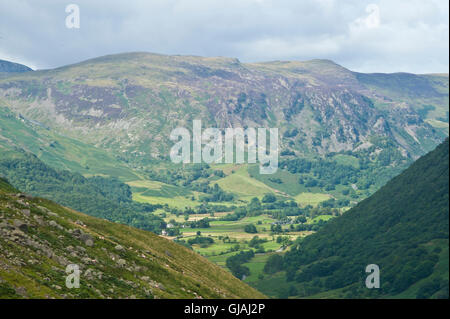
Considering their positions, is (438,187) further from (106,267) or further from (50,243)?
(50,243)

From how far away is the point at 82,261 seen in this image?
11775 cm

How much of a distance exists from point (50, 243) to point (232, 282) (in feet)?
243

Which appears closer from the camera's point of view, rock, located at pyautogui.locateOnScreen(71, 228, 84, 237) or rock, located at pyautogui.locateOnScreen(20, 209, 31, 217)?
rock, located at pyautogui.locateOnScreen(20, 209, 31, 217)

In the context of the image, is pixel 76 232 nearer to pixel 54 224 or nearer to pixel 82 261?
pixel 54 224

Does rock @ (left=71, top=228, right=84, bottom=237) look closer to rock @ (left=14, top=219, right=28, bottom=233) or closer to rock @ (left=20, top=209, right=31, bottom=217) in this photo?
rock @ (left=20, top=209, right=31, bottom=217)

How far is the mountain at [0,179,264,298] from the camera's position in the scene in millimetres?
99062

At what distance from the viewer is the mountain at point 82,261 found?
99.1 m

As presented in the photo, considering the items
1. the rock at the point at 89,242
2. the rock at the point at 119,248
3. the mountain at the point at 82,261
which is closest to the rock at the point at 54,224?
the mountain at the point at 82,261

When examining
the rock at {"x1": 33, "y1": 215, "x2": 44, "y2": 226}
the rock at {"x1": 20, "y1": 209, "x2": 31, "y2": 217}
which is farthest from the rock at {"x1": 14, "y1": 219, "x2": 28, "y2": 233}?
the rock at {"x1": 20, "y1": 209, "x2": 31, "y2": 217}

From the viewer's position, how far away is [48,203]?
158m

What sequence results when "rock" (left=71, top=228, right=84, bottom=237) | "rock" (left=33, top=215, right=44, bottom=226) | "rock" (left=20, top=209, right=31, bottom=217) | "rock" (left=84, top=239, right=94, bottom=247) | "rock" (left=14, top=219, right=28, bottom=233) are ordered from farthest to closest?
"rock" (left=71, top=228, right=84, bottom=237) < "rock" (left=84, top=239, right=94, bottom=247) < "rock" (left=20, top=209, right=31, bottom=217) < "rock" (left=33, top=215, right=44, bottom=226) < "rock" (left=14, top=219, right=28, bottom=233)

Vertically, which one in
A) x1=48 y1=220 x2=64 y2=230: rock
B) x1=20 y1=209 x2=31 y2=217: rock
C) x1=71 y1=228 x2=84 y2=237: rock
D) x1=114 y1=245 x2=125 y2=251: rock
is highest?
x1=20 y1=209 x2=31 y2=217: rock

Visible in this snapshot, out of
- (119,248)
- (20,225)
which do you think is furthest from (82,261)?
(119,248)
